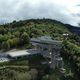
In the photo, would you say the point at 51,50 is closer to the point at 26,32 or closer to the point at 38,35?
the point at 38,35

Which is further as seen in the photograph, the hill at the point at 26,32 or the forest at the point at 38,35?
the hill at the point at 26,32

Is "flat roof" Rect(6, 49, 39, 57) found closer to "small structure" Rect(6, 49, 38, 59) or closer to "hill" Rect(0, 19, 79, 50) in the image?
"small structure" Rect(6, 49, 38, 59)

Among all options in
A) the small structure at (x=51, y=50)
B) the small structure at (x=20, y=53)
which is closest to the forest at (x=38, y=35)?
the small structure at (x=51, y=50)

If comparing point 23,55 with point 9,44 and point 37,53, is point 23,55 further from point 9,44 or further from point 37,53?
point 9,44

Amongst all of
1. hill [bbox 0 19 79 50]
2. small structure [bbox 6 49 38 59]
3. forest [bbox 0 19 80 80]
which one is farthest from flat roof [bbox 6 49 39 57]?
hill [bbox 0 19 79 50]

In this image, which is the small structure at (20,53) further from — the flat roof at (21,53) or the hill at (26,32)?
the hill at (26,32)

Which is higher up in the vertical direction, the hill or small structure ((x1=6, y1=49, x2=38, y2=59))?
the hill

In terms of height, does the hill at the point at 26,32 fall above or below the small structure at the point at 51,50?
above

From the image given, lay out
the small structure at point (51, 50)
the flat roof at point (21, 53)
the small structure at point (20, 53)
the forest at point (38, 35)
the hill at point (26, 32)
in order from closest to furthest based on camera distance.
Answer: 1. the forest at point (38, 35)
2. the small structure at point (51, 50)
3. the small structure at point (20, 53)
4. the flat roof at point (21, 53)
5. the hill at point (26, 32)
